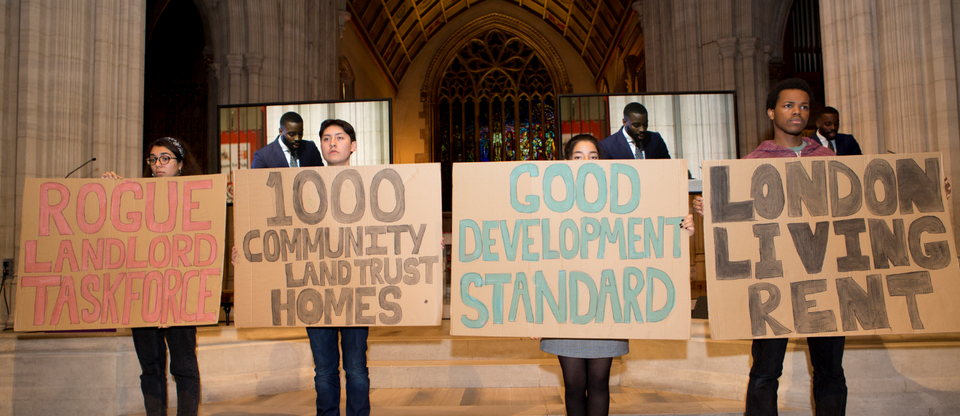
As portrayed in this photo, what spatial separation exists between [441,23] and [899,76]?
21.2 meters

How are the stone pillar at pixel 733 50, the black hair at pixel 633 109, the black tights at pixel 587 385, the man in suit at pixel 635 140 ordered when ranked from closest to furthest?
the black tights at pixel 587 385
the man in suit at pixel 635 140
the black hair at pixel 633 109
the stone pillar at pixel 733 50

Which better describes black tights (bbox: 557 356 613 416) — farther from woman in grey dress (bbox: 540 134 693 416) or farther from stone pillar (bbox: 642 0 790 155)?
stone pillar (bbox: 642 0 790 155)

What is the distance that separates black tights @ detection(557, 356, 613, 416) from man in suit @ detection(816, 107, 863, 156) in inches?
113

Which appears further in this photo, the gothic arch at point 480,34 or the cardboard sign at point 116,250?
the gothic arch at point 480,34

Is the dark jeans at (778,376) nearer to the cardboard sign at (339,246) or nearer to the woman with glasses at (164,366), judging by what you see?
the cardboard sign at (339,246)

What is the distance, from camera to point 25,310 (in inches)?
120

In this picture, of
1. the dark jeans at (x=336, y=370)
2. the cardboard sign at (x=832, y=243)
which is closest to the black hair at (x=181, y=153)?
the dark jeans at (x=336, y=370)

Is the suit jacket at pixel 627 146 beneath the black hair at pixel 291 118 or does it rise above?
beneath

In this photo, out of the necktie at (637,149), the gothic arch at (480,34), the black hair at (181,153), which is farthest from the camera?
the gothic arch at (480,34)

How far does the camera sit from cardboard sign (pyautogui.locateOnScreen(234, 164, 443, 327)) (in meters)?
2.87

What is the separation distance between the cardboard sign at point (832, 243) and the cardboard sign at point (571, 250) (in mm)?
182

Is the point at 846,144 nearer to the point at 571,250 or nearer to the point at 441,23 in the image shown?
the point at 571,250

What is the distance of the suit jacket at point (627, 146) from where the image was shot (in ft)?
21.9

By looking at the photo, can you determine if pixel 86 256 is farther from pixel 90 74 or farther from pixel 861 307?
pixel 861 307
